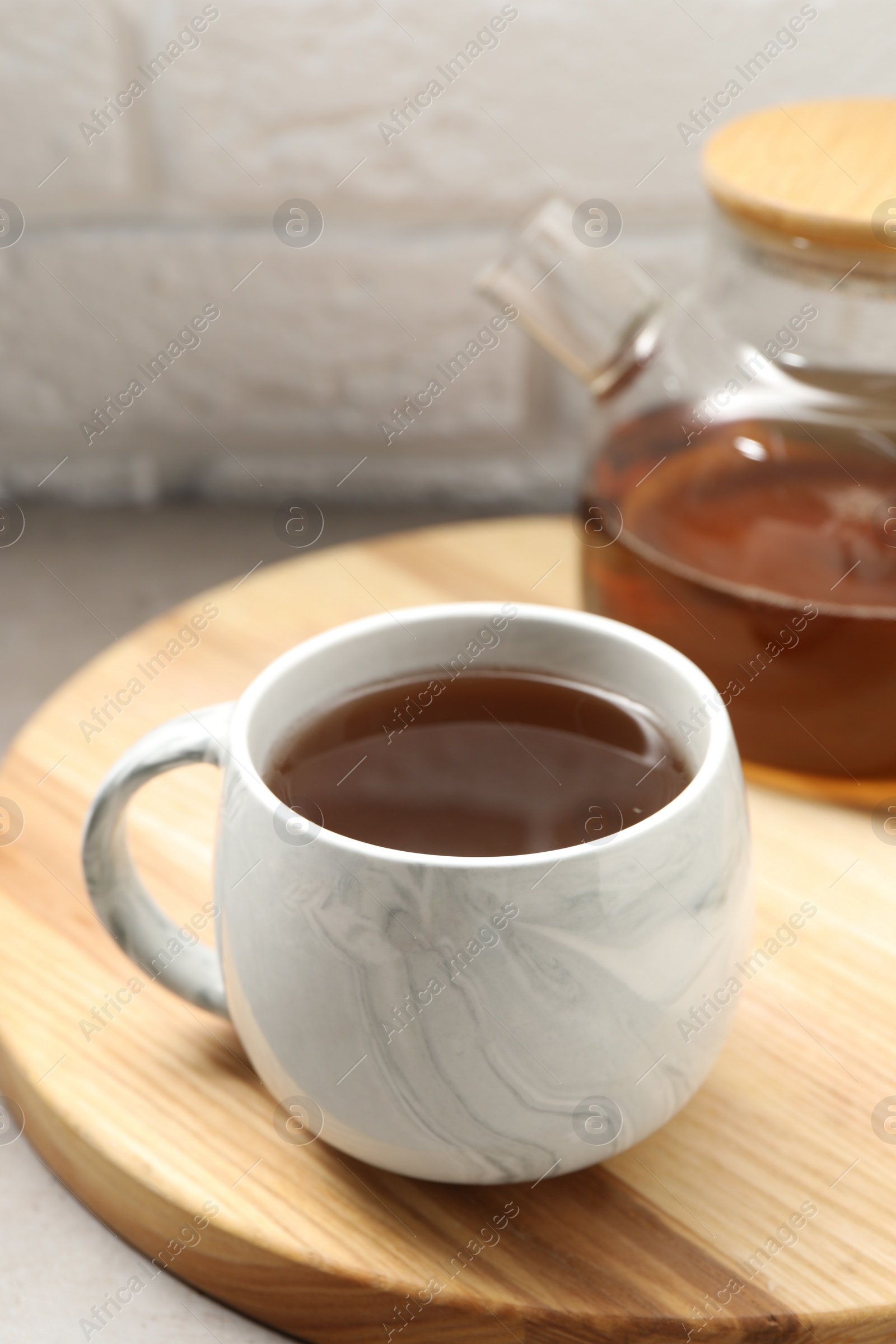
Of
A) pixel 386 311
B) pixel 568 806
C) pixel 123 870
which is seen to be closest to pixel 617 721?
pixel 568 806

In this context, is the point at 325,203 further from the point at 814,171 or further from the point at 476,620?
the point at 476,620

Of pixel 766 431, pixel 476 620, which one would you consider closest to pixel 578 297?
pixel 766 431

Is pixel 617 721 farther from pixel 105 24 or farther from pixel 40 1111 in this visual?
pixel 105 24

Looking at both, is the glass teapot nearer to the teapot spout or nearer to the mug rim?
the teapot spout

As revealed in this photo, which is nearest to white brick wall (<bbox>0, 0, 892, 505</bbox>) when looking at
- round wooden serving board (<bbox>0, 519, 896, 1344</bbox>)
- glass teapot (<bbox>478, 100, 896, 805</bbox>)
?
glass teapot (<bbox>478, 100, 896, 805</bbox>)

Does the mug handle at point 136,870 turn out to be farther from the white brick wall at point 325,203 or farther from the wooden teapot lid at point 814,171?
the white brick wall at point 325,203
